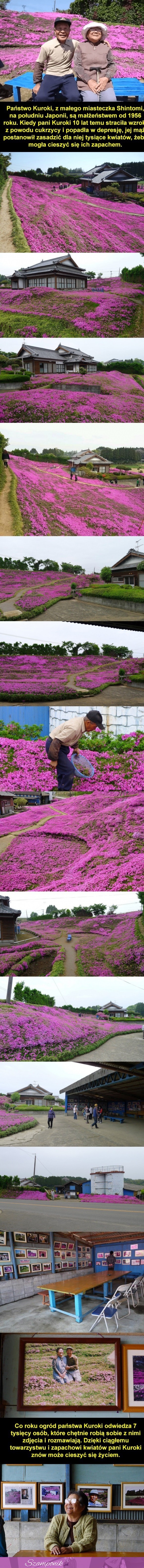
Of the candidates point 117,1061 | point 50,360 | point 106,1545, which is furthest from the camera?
point 50,360

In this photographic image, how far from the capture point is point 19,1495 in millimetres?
8469

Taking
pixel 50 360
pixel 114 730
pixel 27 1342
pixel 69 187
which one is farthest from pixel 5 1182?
pixel 69 187

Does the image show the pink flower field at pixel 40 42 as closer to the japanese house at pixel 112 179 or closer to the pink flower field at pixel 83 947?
the japanese house at pixel 112 179

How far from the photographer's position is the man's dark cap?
8.90 m

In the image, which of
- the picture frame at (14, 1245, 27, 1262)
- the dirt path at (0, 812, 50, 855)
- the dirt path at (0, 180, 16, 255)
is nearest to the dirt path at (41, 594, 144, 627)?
the dirt path at (0, 812, 50, 855)

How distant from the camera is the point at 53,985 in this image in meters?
8.72

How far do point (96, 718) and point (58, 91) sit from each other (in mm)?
4976

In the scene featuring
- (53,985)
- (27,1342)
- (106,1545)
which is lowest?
(106,1545)

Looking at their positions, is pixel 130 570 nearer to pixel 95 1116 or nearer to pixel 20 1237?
pixel 95 1116

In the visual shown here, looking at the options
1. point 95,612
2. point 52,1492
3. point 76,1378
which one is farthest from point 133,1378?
point 95,612

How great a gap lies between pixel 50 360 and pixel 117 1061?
18.8ft

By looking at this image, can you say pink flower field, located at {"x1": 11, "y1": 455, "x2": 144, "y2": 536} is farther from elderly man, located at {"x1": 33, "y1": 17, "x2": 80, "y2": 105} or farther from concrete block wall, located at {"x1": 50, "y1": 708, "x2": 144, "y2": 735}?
elderly man, located at {"x1": 33, "y1": 17, "x2": 80, "y2": 105}

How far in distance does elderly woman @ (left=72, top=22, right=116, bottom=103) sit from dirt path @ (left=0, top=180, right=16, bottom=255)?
3.29 ft

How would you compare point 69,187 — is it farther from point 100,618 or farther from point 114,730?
point 114,730
